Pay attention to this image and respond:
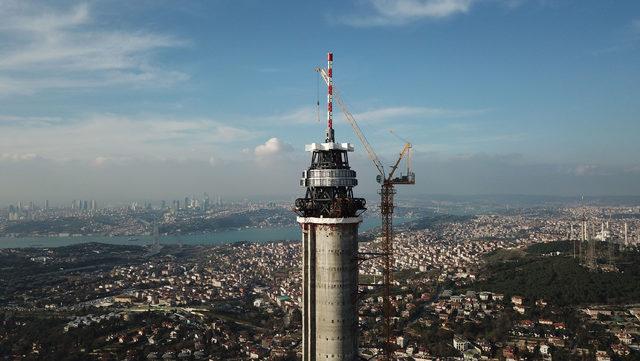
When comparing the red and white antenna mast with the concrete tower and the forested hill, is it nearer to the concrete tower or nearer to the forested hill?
the concrete tower

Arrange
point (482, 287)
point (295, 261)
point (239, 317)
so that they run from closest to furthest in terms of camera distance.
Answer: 1. point (239, 317)
2. point (482, 287)
3. point (295, 261)

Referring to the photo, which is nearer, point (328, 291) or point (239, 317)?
point (328, 291)

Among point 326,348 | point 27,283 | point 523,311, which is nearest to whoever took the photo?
point 326,348

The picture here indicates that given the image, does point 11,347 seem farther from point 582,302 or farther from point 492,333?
point 582,302

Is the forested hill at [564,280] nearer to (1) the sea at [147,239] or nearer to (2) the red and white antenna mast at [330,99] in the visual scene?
(2) the red and white antenna mast at [330,99]

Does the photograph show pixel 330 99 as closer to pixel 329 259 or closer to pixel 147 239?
pixel 329 259

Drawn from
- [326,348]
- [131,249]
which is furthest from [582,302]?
[131,249]
